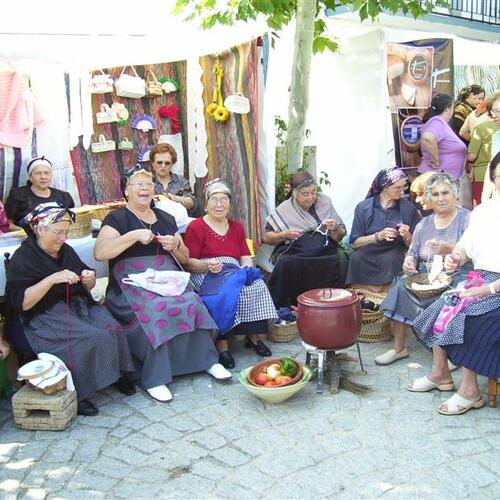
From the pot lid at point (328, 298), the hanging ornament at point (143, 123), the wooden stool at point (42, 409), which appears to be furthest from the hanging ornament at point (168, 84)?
the wooden stool at point (42, 409)

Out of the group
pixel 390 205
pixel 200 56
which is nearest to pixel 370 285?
pixel 390 205

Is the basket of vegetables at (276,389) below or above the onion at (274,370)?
below

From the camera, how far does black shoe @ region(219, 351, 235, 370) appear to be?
166 inches

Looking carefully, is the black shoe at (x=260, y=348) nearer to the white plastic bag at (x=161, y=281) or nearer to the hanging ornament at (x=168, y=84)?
the white plastic bag at (x=161, y=281)

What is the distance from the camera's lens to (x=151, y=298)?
3.90m

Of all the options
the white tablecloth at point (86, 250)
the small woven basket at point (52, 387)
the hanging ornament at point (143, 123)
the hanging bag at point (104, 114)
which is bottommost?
the small woven basket at point (52, 387)

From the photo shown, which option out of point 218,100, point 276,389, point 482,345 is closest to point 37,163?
point 218,100

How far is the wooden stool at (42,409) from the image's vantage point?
11.0 ft

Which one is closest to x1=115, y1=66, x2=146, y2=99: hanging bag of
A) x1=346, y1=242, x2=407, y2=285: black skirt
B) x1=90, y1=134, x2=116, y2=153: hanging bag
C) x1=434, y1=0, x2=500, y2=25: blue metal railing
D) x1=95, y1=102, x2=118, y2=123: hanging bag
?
x1=95, y1=102, x2=118, y2=123: hanging bag

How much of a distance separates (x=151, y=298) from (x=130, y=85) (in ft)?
7.86

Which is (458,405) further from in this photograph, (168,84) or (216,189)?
(168,84)

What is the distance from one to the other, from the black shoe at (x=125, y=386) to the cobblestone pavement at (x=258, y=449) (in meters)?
0.05

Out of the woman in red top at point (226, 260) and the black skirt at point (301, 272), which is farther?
the black skirt at point (301, 272)

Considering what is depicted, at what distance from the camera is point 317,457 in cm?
304
